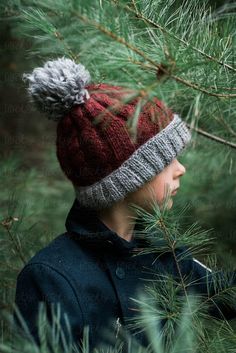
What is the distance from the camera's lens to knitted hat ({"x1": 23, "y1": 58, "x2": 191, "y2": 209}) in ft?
→ 4.09

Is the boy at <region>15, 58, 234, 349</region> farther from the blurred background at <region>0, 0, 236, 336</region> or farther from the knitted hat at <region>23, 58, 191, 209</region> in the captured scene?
the blurred background at <region>0, 0, 236, 336</region>

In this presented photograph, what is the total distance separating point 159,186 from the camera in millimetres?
1309

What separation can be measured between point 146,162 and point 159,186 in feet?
0.24

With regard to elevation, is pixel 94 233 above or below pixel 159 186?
below

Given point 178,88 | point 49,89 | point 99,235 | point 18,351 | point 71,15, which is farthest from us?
point 99,235

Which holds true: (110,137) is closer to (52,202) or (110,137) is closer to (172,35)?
(172,35)

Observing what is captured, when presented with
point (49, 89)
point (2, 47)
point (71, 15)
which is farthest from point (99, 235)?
point (2, 47)

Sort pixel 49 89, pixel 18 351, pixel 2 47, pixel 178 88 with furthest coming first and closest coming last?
pixel 2 47, pixel 49 89, pixel 178 88, pixel 18 351

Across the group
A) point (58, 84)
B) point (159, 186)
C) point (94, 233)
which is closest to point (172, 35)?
point (58, 84)

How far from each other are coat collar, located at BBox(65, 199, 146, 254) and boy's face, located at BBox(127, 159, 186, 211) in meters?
0.10

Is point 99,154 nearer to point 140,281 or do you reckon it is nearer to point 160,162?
point 160,162

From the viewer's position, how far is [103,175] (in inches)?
51.0

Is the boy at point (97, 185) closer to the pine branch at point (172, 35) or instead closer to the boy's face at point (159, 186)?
the boy's face at point (159, 186)

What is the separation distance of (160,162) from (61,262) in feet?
1.12
